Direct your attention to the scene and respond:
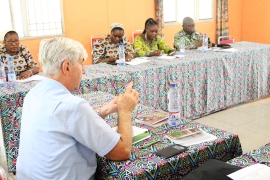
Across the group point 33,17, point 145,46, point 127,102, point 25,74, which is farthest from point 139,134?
point 33,17

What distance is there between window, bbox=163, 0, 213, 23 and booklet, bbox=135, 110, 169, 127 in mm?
4703

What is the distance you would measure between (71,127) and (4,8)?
405cm

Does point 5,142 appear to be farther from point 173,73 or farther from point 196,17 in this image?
point 196,17

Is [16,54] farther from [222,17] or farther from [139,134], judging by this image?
[222,17]

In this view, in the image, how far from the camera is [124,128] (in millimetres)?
1432

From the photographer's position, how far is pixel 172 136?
5.26 feet

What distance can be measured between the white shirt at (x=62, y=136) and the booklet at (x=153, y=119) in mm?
477

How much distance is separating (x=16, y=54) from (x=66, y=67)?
232 cm

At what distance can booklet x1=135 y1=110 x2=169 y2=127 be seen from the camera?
5.90 feet

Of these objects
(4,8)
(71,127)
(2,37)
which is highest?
(4,8)

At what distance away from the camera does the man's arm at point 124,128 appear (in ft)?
4.47

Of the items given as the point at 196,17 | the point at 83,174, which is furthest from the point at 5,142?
the point at 196,17

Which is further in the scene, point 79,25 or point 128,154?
point 79,25

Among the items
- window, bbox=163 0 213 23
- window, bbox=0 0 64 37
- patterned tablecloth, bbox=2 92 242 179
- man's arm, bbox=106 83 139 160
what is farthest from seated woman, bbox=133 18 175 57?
man's arm, bbox=106 83 139 160
